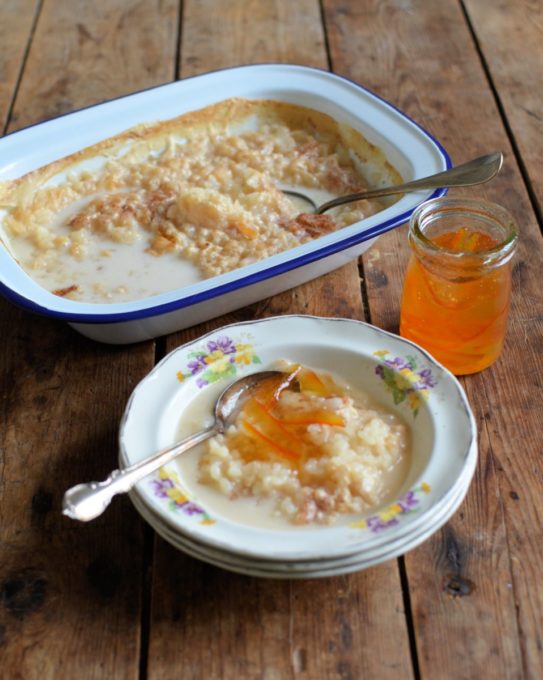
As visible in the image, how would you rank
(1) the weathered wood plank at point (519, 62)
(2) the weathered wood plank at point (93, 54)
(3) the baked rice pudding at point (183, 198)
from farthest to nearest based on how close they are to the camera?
1. (2) the weathered wood plank at point (93, 54)
2. (1) the weathered wood plank at point (519, 62)
3. (3) the baked rice pudding at point (183, 198)

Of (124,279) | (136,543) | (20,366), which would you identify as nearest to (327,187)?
(124,279)

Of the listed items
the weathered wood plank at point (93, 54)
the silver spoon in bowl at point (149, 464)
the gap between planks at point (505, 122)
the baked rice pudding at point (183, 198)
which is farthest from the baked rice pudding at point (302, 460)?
the weathered wood plank at point (93, 54)

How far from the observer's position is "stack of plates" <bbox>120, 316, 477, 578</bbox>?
834 millimetres

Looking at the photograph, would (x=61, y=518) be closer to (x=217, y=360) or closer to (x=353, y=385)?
(x=217, y=360)

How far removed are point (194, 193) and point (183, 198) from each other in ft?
0.07

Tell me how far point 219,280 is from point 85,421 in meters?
0.26

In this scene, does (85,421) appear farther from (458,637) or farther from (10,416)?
(458,637)

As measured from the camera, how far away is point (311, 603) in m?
0.90

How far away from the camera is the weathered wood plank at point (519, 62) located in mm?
1688

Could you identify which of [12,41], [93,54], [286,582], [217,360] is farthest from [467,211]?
[12,41]

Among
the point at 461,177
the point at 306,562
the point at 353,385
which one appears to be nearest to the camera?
the point at 306,562

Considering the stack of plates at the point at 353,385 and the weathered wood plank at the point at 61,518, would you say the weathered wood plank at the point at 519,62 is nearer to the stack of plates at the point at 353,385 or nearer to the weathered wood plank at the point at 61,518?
the stack of plates at the point at 353,385

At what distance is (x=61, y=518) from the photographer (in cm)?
100

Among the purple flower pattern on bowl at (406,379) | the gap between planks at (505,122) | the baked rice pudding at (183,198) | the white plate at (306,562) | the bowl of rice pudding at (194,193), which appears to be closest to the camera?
the white plate at (306,562)
